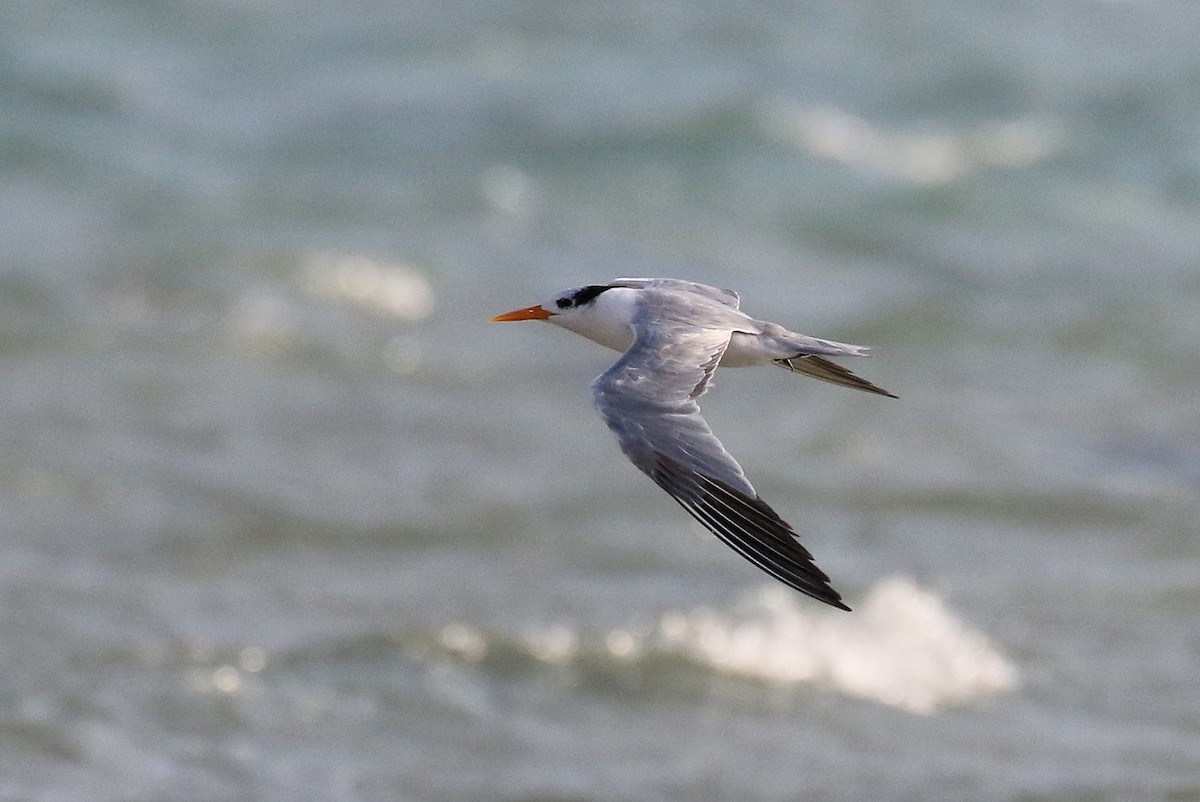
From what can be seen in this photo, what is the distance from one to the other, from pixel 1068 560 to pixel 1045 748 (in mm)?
3126

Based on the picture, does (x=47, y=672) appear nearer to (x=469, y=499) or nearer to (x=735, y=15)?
(x=469, y=499)

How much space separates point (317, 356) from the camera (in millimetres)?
18062

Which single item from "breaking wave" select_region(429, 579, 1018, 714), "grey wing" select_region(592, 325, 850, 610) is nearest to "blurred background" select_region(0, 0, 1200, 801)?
"breaking wave" select_region(429, 579, 1018, 714)

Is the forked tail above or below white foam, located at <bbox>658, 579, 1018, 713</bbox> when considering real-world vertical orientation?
below

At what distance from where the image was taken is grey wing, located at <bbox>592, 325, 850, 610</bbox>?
5.80 m

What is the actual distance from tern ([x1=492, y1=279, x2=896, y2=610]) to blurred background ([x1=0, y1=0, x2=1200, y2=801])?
4.24 m

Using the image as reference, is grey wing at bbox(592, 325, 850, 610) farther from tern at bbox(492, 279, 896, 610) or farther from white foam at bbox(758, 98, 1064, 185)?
white foam at bbox(758, 98, 1064, 185)

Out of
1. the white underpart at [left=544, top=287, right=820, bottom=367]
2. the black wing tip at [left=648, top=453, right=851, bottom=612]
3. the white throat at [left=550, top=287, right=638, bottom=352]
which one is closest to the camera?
the black wing tip at [left=648, top=453, right=851, bottom=612]

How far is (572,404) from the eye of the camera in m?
17.3

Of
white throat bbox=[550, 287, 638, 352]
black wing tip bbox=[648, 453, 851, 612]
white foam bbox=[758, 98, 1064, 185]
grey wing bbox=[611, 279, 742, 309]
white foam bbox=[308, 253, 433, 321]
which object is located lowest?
black wing tip bbox=[648, 453, 851, 612]

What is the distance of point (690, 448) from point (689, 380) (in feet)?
1.48

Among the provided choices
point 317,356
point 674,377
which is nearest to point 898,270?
point 317,356

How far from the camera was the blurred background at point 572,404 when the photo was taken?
39.4 ft

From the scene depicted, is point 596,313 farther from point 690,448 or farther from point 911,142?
point 911,142
